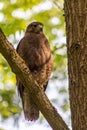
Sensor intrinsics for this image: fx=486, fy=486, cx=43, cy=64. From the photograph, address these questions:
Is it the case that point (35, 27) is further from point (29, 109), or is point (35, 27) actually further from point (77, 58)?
point (77, 58)

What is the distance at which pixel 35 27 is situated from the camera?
16.6ft

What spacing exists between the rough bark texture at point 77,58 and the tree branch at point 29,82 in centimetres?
10

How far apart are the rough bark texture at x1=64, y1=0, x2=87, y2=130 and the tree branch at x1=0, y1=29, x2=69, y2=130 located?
95 millimetres

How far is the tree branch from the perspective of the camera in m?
2.63

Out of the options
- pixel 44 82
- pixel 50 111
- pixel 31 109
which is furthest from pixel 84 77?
pixel 44 82

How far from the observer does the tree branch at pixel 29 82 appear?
2631 millimetres

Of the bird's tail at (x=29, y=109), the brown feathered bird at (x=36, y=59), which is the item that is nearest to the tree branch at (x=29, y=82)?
the bird's tail at (x=29, y=109)

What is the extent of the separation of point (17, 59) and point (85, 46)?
390mm

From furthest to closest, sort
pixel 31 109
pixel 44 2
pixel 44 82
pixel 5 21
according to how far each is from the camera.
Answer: pixel 44 2 → pixel 5 21 → pixel 44 82 → pixel 31 109

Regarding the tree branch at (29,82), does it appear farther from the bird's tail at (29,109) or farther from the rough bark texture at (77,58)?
the bird's tail at (29,109)

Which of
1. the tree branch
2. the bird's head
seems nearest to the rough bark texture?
the tree branch

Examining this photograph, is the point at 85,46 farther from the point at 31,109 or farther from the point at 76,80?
the point at 31,109

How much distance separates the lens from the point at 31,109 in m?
4.33

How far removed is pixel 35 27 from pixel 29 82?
92.5 inches
